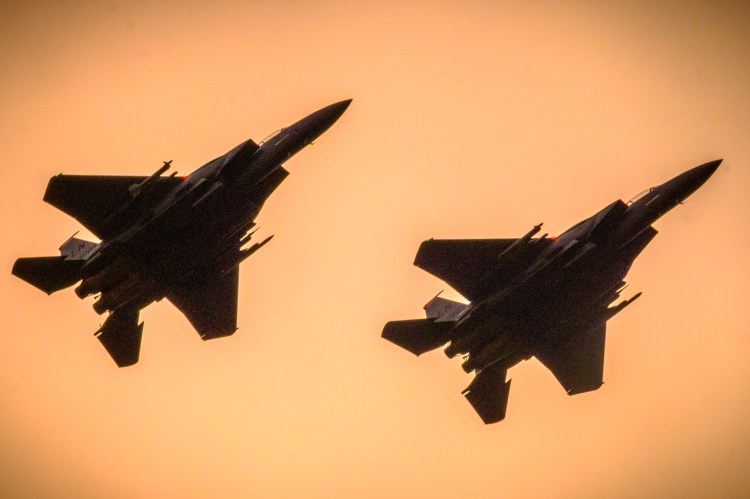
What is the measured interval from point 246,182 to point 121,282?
6.18m

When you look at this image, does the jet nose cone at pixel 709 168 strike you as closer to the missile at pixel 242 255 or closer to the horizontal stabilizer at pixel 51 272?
the missile at pixel 242 255

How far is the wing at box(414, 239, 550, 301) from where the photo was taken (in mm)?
35281

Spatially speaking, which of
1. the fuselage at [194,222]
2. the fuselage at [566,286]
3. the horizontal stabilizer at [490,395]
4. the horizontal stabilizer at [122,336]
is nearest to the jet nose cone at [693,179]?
the fuselage at [566,286]

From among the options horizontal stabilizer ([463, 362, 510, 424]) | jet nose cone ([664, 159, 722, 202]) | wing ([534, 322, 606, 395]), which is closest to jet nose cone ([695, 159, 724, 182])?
jet nose cone ([664, 159, 722, 202])

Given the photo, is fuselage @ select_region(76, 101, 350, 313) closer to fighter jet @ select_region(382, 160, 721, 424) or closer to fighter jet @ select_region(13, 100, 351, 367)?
fighter jet @ select_region(13, 100, 351, 367)

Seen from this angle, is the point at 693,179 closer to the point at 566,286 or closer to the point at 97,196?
the point at 566,286

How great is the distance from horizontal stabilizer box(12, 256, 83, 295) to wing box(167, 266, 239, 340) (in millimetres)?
4722

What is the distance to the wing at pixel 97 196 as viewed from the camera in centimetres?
3466

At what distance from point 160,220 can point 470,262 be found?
1146cm

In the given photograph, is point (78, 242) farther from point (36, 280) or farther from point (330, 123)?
point (330, 123)

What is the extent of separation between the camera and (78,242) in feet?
117

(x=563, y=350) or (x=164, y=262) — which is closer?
(x=164, y=262)

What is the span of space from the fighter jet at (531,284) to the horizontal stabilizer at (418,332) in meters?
0.04

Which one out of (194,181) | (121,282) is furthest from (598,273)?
(121,282)
